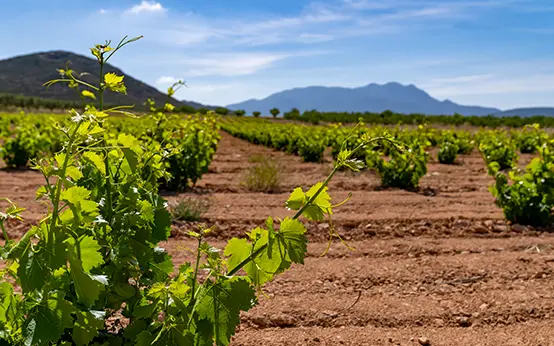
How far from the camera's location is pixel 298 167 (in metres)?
11.2

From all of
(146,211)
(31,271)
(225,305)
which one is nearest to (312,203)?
(225,305)

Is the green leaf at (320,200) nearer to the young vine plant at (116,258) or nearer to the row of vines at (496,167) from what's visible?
the young vine plant at (116,258)

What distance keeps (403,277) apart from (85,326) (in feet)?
9.29

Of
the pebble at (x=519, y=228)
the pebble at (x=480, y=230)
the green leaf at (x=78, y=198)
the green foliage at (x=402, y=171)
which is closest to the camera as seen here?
the green leaf at (x=78, y=198)

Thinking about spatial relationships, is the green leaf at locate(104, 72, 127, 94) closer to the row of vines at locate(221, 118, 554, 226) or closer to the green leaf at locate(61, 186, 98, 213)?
the green leaf at locate(61, 186, 98, 213)

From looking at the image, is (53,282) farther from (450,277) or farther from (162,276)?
(450,277)

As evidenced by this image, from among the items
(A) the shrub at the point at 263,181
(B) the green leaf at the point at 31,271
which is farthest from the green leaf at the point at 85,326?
(A) the shrub at the point at 263,181

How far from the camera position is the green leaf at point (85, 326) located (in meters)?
1.57

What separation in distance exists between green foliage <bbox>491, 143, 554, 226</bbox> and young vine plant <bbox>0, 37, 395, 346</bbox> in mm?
4585

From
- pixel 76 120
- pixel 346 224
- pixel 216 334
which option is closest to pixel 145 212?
pixel 216 334

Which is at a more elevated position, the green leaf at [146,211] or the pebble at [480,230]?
the green leaf at [146,211]

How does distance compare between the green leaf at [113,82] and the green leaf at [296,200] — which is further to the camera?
the green leaf at [296,200]

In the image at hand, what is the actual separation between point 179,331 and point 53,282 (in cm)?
40

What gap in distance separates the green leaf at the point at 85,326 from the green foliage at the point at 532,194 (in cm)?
506
